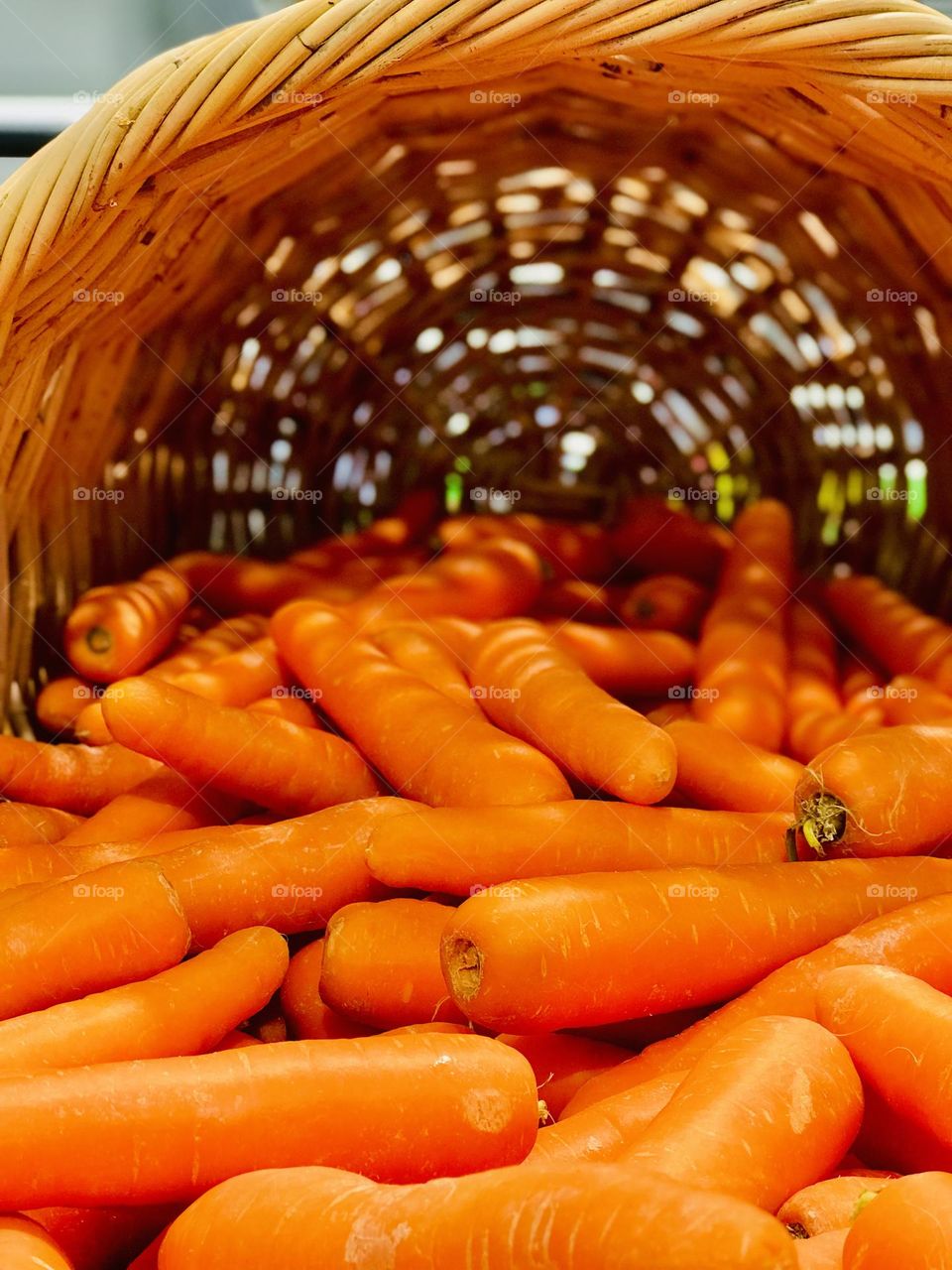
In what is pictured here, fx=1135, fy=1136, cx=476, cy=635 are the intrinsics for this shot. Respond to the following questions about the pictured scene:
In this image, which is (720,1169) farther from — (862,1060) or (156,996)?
(156,996)

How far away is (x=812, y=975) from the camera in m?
0.84

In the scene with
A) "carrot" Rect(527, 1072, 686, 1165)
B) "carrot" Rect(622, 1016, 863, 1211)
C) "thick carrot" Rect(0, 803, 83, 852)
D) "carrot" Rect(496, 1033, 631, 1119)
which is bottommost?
"carrot" Rect(496, 1033, 631, 1119)

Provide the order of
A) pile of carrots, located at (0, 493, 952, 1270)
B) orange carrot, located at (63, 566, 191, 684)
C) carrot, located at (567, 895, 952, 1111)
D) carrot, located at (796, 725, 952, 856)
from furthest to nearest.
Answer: orange carrot, located at (63, 566, 191, 684)
carrot, located at (796, 725, 952, 856)
carrot, located at (567, 895, 952, 1111)
pile of carrots, located at (0, 493, 952, 1270)

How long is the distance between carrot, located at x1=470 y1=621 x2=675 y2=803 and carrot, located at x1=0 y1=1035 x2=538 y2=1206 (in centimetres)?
31

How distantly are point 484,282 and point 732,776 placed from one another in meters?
1.23

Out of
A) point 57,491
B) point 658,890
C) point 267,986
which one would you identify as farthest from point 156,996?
point 57,491

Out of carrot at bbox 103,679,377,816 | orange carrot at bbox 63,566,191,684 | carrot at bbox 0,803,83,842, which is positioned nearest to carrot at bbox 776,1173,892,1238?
carrot at bbox 103,679,377,816

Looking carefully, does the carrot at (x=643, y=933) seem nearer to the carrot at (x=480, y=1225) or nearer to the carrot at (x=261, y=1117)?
the carrot at (x=261, y=1117)

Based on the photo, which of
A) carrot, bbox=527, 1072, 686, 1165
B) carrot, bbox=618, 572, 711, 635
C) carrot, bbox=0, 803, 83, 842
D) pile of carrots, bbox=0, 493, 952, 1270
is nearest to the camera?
pile of carrots, bbox=0, 493, 952, 1270

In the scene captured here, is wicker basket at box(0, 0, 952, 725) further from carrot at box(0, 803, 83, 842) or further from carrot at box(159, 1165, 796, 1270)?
carrot at box(159, 1165, 796, 1270)

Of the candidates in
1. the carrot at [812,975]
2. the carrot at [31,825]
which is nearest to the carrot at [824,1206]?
the carrot at [812,975]

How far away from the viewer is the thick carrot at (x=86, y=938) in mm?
798

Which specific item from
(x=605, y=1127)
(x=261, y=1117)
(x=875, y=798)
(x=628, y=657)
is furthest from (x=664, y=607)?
(x=261, y=1117)

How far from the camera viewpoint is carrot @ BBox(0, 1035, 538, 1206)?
0.62 metres
